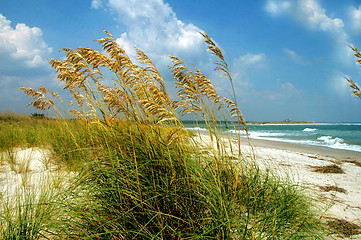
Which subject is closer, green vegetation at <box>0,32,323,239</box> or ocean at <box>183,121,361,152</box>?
green vegetation at <box>0,32,323,239</box>

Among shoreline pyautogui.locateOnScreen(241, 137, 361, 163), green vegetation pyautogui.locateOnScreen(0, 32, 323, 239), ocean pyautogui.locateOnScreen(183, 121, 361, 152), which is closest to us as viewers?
green vegetation pyautogui.locateOnScreen(0, 32, 323, 239)

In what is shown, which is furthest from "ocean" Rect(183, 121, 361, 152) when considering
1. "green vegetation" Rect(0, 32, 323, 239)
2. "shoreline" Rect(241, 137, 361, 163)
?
"shoreline" Rect(241, 137, 361, 163)

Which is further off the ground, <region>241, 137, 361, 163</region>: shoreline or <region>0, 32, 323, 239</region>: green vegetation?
<region>0, 32, 323, 239</region>: green vegetation

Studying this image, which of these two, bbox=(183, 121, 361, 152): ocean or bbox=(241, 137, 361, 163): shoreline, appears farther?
bbox=(183, 121, 361, 152): ocean

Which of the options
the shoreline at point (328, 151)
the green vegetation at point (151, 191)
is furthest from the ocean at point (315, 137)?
the shoreline at point (328, 151)

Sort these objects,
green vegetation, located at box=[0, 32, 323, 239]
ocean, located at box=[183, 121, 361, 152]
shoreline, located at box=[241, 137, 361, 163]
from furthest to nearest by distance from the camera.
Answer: ocean, located at box=[183, 121, 361, 152]
shoreline, located at box=[241, 137, 361, 163]
green vegetation, located at box=[0, 32, 323, 239]

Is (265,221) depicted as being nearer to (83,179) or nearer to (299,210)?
(299,210)

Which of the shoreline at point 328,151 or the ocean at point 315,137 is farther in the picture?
the ocean at point 315,137

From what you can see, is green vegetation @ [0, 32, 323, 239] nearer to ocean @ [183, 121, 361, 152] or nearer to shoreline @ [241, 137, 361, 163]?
ocean @ [183, 121, 361, 152]

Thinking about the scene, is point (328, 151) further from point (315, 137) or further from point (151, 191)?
point (151, 191)

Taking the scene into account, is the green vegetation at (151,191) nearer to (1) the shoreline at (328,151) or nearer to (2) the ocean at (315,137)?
(2) the ocean at (315,137)

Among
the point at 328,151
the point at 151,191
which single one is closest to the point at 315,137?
the point at 328,151

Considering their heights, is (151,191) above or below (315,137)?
above

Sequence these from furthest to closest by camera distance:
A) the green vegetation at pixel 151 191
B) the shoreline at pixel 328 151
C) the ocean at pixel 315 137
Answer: the ocean at pixel 315 137 → the shoreline at pixel 328 151 → the green vegetation at pixel 151 191
